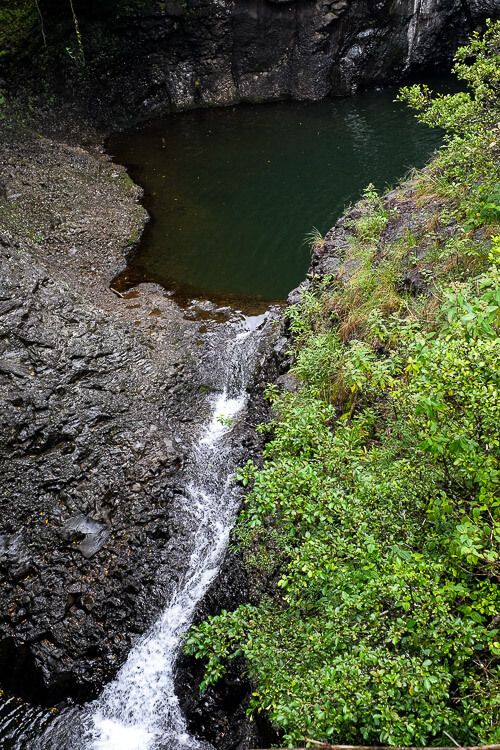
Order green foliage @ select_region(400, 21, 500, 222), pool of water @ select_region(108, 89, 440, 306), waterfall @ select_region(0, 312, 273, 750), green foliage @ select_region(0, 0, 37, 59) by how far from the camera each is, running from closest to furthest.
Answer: waterfall @ select_region(0, 312, 273, 750) → green foliage @ select_region(400, 21, 500, 222) → pool of water @ select_region(108, 89, 440, 306) → green foliage @ select_region(0, 0, 37, 59)

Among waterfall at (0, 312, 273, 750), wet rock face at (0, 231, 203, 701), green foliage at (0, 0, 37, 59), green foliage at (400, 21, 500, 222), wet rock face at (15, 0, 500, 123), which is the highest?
green foliage at (0, 0, 37, 59)

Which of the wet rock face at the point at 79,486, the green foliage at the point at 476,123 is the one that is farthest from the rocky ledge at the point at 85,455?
the green foliage at the point at 476,123

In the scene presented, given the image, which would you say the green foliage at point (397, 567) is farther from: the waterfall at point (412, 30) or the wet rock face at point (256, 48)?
the waterfall at point (412, 30)

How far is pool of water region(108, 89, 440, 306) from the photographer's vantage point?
13.5m

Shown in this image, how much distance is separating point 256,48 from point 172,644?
932 inches

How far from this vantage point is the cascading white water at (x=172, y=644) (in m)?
6.09

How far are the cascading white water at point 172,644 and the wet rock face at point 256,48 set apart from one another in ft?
56.1

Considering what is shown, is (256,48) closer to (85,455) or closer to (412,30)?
(412,30)

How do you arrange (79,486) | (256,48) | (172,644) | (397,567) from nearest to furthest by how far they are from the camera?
1. (397,567)
2. (172,644)
3. (79,486)
4. (256,48)

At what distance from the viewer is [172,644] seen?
6.62m

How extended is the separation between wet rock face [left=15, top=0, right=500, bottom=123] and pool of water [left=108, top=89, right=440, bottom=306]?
2.90ft

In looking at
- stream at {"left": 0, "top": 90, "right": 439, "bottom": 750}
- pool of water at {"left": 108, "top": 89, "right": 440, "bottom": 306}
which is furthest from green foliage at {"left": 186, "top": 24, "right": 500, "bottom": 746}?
pool of water at {"left": 108, "top": 89, "right": 440, "bottom": 306}

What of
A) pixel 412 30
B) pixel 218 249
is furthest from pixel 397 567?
pixel 412 30

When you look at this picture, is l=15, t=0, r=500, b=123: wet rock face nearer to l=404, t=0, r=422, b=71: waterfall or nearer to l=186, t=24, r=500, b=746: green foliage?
l=404, t=0, r=422, b=71: waterfall
